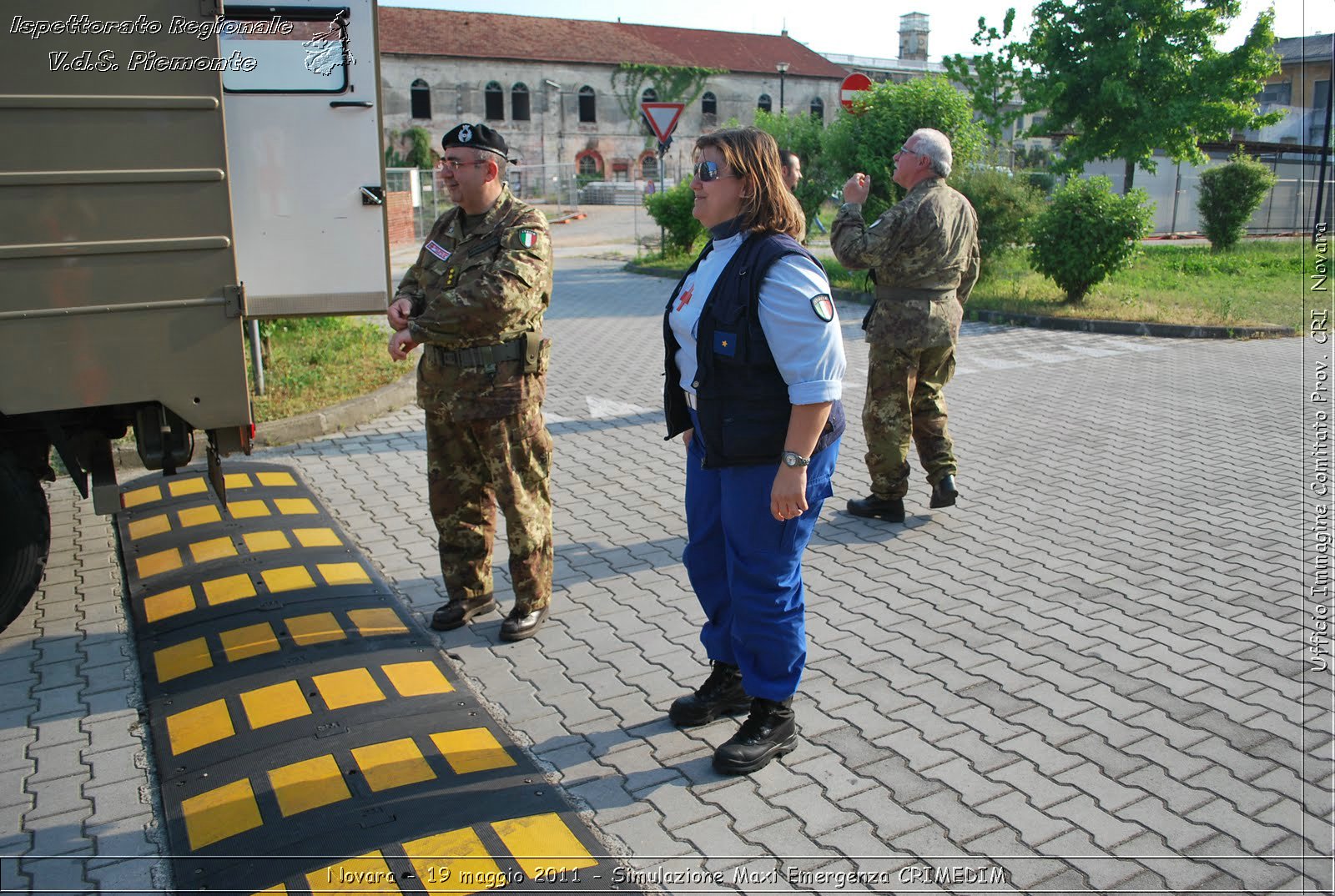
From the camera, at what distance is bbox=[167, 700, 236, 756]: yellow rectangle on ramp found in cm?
366

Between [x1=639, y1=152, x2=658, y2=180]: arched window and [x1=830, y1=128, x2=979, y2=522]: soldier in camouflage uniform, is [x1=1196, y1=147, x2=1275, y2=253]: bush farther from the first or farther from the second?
[x1=639, y1=152, x2=658, y2=180]: arched window

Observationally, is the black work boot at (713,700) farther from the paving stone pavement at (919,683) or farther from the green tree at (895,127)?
the green tree at (895,127)

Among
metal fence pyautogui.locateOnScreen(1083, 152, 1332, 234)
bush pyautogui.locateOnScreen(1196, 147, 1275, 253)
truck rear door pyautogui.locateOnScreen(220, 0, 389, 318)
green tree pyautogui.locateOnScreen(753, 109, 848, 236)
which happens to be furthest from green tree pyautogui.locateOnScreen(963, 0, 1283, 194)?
truck rear door pyautogui.locateOnScreen(220, 0, 389, 318)

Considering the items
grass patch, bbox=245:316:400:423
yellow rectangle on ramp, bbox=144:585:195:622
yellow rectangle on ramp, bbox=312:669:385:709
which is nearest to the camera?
yellow rectangle on ramp, bbox=312:669:385:709

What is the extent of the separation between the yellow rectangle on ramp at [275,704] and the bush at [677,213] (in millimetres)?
16132

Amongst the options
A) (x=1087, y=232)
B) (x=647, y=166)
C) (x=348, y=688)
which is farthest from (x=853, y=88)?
(x=647, y=166)

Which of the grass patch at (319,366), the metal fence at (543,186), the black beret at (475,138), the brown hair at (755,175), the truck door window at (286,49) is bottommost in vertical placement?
the grass patch at (319,366)

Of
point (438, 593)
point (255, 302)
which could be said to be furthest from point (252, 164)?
point (438, 593)

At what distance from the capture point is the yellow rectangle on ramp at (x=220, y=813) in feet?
10.3

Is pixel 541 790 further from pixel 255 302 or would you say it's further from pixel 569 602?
pixel 255 302

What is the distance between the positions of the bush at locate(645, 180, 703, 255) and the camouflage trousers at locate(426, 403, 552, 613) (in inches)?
604

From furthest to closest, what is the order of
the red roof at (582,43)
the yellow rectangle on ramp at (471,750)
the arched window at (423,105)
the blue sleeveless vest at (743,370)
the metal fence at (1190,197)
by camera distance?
the red roof at (582,43), the arched window at (423,105), the metal fence at (1190,197), the yellow rectangle on ramp at (471,750), the blue sleeveless vest at (743,370)

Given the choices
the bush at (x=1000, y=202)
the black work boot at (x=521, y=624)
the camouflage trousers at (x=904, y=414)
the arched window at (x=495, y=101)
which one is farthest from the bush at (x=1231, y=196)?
the arched window at (x=495, y=101)

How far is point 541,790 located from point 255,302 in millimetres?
2644
